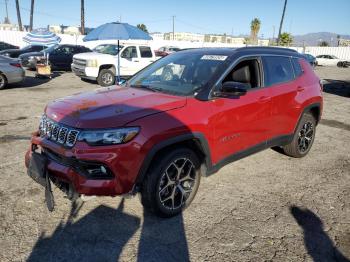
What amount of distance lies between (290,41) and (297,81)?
57989 mm

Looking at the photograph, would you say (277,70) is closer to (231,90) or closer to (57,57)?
(231,90)

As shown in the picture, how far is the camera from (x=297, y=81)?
5.18m

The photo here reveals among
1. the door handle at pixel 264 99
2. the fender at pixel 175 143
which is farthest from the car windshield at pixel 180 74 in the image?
the door handle at pixel 264 99

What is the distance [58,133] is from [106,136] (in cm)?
57

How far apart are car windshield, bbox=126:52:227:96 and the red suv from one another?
0.05ft

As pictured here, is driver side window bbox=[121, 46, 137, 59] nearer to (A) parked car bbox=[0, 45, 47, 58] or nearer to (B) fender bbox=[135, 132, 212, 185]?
(A) parked car bbox=[0, 45, 47, 58]

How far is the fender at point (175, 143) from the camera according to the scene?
10.6ft

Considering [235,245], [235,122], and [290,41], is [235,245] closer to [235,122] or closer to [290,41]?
[235,122]

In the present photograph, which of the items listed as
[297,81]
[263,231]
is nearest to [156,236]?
[263,231]

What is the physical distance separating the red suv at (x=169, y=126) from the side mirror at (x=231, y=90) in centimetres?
1

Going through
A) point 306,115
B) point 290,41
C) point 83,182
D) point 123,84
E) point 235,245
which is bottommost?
point 235,245

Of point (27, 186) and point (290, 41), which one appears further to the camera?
point (290, 41)

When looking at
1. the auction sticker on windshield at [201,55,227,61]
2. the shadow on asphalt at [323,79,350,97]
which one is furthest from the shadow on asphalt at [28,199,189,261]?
the shadow on asphalt at [323,79,350,97]

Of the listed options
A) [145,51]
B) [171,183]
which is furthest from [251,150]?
[145,51]
